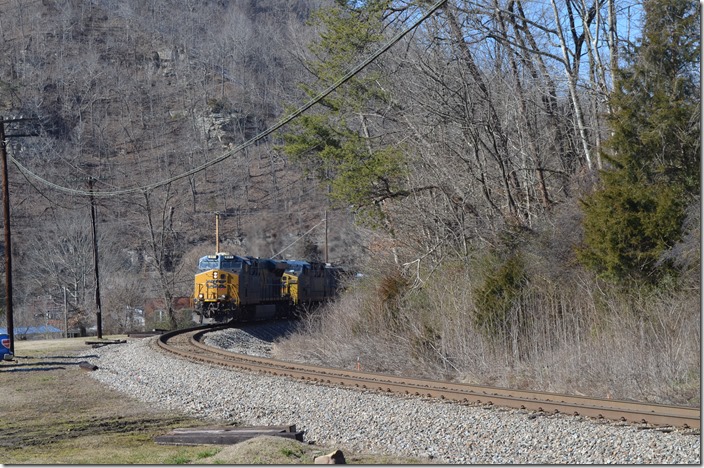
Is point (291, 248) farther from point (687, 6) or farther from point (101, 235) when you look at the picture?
point (687, 6)

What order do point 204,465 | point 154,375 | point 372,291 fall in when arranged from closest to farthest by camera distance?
point 204,465, point 154,375, point 372,291

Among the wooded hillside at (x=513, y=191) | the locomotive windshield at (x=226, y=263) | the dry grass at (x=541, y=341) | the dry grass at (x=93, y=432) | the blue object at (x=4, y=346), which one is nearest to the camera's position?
the dry grass at (x=93, y=432)

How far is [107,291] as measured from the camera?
57.1 metres

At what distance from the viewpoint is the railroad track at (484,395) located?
9.68 metres

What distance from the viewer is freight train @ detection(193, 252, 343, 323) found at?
35.1 m

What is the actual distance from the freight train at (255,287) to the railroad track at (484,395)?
1327 centimetres

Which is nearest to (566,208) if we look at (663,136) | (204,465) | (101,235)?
(663,136)

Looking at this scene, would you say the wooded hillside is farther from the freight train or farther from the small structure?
the small structure

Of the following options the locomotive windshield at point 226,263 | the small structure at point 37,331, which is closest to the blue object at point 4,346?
the locomotive windshield at point 226,263

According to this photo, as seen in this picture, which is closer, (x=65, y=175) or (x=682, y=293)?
(x=682, y=293)

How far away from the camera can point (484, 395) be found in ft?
38.9

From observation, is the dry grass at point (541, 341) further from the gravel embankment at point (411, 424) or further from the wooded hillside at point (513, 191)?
the gravel embankment at point (411, 424)

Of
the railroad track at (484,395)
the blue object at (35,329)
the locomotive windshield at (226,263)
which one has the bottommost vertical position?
the blue object at (35,329)

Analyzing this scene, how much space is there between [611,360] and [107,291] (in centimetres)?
4886
